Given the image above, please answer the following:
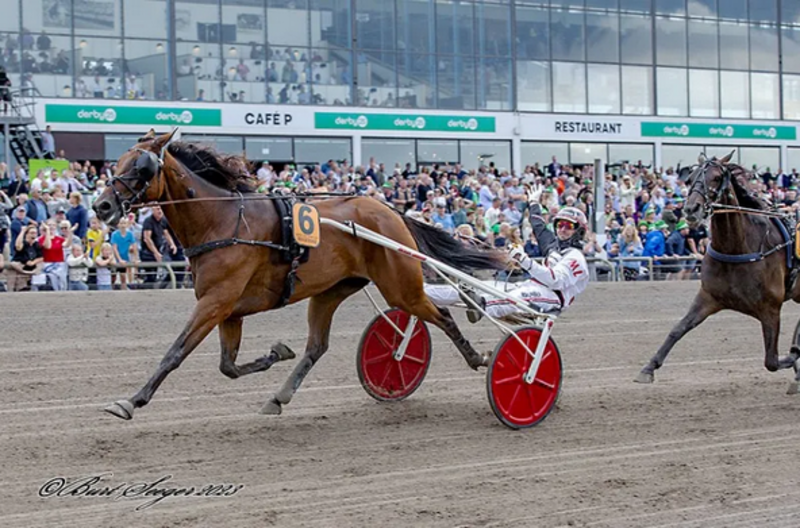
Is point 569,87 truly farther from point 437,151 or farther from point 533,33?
point 437,151

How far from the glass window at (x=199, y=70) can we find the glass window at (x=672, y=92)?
538 inches

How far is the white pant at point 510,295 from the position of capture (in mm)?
7273

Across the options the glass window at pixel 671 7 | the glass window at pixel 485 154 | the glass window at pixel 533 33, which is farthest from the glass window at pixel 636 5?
the glass window at pixel 485 154

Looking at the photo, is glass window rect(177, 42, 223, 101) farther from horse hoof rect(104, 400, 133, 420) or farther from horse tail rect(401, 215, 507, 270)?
horse hoof rect(104, 400, 133, 420)

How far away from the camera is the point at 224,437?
6.41 m

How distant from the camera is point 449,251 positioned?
7684 mm

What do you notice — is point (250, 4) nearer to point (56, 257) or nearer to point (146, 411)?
point (56, 257)

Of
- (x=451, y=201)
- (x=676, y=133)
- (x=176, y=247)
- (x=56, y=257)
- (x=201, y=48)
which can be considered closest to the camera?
(x=56, y=257)

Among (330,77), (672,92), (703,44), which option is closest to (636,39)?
(672,92)

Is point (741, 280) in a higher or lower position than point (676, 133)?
lower

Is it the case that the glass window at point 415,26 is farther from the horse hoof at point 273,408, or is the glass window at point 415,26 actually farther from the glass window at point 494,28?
the horse hoof at point 273,408

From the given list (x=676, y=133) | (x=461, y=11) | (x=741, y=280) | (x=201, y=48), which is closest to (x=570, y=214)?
(x=741, y=280)

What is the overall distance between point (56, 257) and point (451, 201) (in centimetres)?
774

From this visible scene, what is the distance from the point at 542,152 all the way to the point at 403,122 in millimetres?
4361
